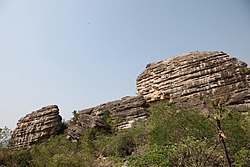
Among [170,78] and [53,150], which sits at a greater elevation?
[170,78]

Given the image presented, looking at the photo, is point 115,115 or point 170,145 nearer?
point 170,145

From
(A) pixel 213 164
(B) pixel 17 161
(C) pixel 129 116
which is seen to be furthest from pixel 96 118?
(A) pixel 213 164

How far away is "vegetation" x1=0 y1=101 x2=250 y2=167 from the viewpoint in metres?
13.4

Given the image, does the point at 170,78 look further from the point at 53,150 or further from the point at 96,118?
the point at 53,150

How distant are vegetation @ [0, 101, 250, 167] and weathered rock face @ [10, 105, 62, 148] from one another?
687 centimetres

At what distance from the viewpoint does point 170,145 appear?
1738cm

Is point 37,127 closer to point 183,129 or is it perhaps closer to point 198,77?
point 198,77

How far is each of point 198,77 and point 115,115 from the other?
15.5 meters

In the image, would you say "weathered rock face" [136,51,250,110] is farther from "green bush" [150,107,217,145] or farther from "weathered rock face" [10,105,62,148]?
"weathered rock face" [10,105,62,148]

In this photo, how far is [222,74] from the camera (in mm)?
35312

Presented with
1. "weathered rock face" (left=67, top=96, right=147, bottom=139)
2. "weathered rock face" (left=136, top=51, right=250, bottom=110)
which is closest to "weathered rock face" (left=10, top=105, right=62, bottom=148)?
"weathered rock face" (left=67, top=96, right=147, bottom=139)

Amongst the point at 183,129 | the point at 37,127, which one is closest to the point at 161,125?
the point at 183,129

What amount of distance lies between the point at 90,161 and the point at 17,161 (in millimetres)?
11319

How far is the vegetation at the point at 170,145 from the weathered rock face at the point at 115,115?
1915mm
